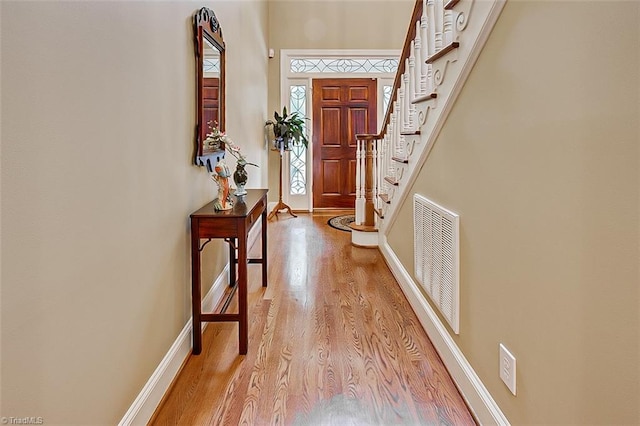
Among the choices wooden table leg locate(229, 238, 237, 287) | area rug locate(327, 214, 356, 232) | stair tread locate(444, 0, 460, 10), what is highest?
stair tread locate(444, 0, 460, 10)

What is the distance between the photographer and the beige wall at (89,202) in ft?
3.19

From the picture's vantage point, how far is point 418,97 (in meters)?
2.73

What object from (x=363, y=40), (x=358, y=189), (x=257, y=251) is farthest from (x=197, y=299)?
(x=363, y=40)

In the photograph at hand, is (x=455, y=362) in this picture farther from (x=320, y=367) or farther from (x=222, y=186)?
(x=222, y=186)

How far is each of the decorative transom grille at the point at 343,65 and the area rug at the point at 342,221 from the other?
7.56ft

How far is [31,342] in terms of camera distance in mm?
1019

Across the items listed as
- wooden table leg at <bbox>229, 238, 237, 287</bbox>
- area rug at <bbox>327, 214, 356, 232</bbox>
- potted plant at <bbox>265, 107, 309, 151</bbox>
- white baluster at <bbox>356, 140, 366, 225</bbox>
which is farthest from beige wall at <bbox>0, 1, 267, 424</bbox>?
potted plant at <bbox>265, 107, 309, 151</bbox>

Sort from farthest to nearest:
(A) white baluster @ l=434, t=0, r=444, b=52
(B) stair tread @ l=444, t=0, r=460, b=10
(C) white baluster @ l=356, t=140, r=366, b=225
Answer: (C) white baluster @ l=356, t=140, r=366, b=225
(A) white baluster @ l=434, t=0, r=444, b=52
(B) stair tread @ l=444, t=0, r=460, b=10

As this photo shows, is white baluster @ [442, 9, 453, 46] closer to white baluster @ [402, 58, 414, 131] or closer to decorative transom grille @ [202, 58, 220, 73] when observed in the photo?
white baluster @ [402, 58, 414, 131]

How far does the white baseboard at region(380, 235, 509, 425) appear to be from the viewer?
162cm

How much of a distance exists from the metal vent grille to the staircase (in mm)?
356

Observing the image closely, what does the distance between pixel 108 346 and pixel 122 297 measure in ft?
0.56

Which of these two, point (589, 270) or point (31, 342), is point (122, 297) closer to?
point (31, 342)

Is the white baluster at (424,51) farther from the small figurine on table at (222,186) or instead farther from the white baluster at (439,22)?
the small figurine on table at (222,186)
